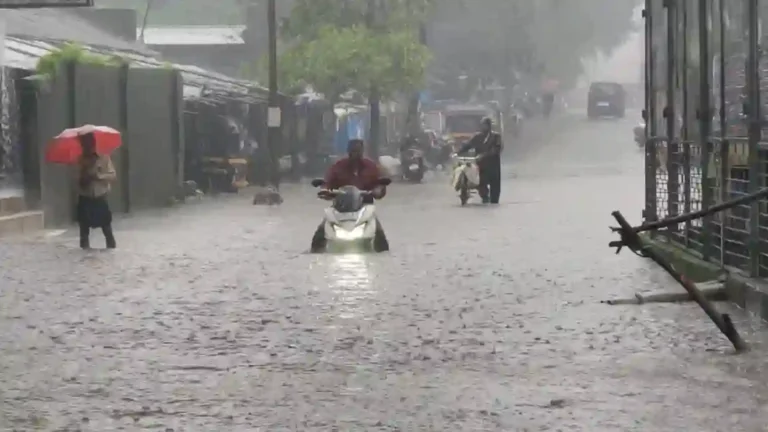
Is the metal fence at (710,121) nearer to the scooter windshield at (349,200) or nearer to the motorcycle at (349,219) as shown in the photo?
the motorcycle at (349,219)

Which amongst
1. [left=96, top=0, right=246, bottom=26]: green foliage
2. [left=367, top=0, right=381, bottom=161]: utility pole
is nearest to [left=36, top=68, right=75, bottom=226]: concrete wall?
[left=367, top=0, right=381, bottom=161]: utility pole

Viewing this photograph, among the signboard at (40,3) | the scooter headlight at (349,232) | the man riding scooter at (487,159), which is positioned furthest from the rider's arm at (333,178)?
the man riding scooter at (487,159)

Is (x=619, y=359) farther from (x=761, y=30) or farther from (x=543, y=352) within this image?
(x=761, y=30)

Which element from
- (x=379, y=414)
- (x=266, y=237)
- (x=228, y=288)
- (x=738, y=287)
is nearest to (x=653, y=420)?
(x=379, y=414)

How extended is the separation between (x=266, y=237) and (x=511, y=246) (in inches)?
152

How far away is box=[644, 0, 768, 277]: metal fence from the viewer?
12102mm

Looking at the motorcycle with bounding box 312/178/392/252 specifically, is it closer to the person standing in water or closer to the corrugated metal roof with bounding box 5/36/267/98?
the person standing in water

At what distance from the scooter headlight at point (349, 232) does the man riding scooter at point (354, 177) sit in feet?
0.99

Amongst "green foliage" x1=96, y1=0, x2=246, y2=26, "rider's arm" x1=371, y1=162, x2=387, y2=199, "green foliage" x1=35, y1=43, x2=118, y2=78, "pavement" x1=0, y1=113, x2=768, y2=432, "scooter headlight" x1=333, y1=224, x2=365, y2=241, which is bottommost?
"pavement" x1=0, y1=113, x2=768, y2=432

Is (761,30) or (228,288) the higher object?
(761,30)

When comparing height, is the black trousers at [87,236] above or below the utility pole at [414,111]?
below

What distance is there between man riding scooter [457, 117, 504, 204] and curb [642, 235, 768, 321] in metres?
13.4

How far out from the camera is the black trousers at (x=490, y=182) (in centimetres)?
2961

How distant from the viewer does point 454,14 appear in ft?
218
